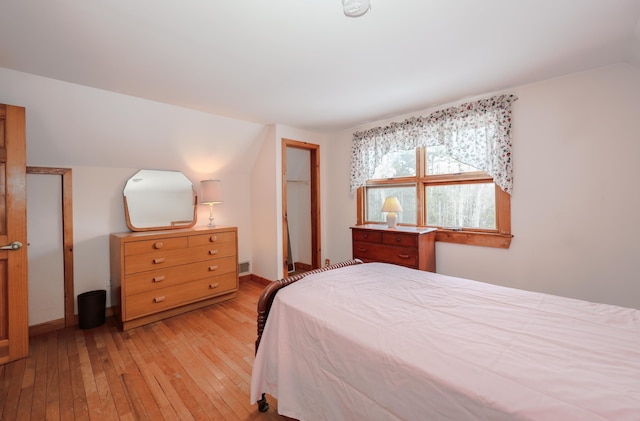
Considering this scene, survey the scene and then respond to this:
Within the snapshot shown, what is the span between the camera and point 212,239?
3.32 meters

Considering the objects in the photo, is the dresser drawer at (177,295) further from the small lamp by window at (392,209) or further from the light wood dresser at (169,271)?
the small lamp by window at (392,209)

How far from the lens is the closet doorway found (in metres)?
4.41

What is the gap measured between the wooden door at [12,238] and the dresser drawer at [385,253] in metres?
3.10

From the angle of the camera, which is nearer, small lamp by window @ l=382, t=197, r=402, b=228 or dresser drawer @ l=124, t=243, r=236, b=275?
dresser drawer @ l=124, t=243, r=236, b=275

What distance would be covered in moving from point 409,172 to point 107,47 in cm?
316

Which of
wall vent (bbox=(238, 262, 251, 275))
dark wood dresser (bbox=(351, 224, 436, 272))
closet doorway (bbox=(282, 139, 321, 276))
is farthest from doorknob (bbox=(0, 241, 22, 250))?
dark wood dresser (bbox=(351, 224, 436, 272))

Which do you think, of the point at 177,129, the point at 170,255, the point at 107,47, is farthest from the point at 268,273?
the point at 107,47

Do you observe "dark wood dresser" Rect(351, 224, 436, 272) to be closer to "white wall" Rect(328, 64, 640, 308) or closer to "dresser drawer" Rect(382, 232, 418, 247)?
"dresser drawer" Rect(382, 232, 418, 247)

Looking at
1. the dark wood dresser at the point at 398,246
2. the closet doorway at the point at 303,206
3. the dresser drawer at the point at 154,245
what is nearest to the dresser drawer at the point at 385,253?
the dark wood dresser at the point at 398,246

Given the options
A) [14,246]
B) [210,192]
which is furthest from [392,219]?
[14,246]

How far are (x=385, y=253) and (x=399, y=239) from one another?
0.25 m

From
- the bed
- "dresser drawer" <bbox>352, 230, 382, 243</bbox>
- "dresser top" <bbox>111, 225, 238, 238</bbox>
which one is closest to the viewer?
the bed

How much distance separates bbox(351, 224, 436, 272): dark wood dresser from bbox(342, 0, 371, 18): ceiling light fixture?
2.12m

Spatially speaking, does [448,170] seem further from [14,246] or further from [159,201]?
[14,246]
